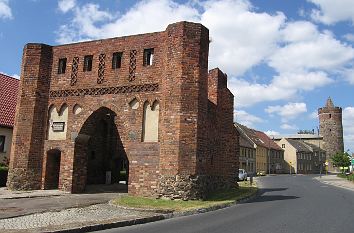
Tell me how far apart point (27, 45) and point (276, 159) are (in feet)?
255

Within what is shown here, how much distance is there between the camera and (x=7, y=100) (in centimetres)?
2828

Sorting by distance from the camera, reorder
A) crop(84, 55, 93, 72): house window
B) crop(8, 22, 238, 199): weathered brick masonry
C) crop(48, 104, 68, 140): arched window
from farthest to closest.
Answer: crop(84, 55, 93, 72): house window < crop(48, 104, 68, 140): arched window < crop(8, 22, 238, 199): weathered brick masonry

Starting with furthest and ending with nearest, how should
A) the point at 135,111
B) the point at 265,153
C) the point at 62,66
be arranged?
the point at 265,153, the point at 62,66, the point at 135,111

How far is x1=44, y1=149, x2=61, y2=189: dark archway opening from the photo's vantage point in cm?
1966

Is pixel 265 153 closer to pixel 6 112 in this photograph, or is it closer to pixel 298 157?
pixel 298 157

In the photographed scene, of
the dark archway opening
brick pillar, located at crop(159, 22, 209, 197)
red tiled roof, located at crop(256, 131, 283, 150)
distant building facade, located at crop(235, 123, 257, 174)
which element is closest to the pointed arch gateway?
the dark archway opening

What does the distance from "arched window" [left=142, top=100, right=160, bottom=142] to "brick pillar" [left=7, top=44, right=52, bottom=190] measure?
5887mm

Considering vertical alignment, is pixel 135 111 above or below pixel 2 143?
above

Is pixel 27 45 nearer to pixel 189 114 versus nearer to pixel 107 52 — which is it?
pixel 107 52

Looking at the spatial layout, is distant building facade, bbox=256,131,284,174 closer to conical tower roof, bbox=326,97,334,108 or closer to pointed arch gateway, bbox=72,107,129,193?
conical tower roof, bbox=326,97,334,108

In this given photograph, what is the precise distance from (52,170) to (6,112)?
9.65 m

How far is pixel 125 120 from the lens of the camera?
18344mm

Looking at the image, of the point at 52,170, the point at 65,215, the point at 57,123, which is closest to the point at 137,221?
the point at 65,215

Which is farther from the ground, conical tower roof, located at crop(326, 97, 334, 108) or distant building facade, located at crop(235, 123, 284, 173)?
conical tower roof, located at crop(326, 97, 334, 108)
